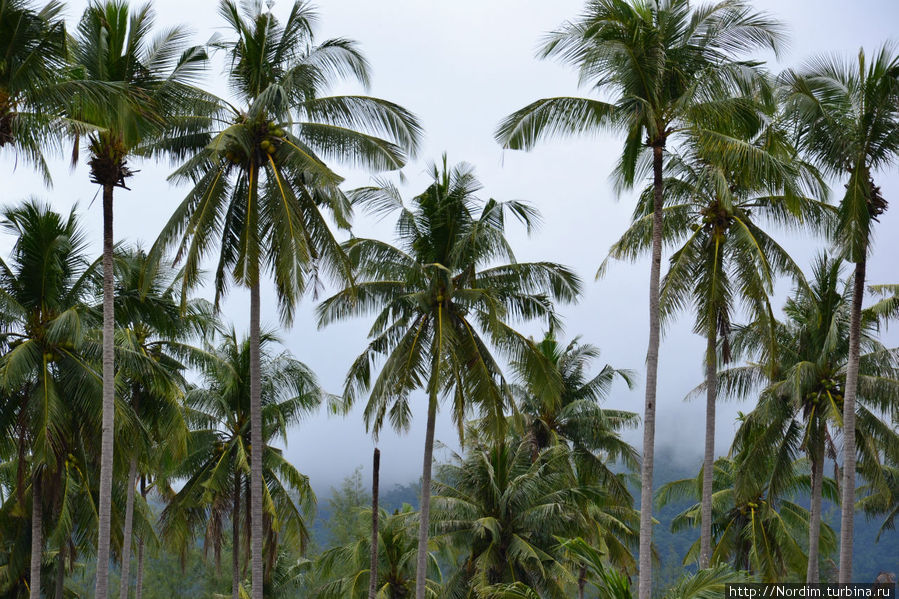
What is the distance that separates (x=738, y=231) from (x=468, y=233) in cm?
589

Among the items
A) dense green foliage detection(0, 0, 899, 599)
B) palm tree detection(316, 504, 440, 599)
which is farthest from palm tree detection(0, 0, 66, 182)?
palm tree detection(316, 504, 440, 599)

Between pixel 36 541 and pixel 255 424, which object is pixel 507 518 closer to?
pixel 255 424

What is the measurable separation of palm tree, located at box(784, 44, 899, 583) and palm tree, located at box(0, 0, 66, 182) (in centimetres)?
1327

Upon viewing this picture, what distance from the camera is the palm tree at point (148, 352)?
19.6m

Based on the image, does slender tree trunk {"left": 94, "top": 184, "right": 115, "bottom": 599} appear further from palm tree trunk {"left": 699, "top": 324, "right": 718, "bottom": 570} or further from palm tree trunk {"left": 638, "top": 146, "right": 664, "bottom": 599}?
palm tree trunk {"left": 699, "top": 324, "right": 718, "bottom": 570}

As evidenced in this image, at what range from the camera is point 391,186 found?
72.7 feet

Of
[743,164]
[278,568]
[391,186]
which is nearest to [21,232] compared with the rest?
[391,186]

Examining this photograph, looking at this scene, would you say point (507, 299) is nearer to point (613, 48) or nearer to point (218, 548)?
point (613, 48)

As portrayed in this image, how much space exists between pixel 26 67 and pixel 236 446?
1573 cm

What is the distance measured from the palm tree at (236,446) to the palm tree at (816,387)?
12077 mm

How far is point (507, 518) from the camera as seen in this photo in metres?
25.4

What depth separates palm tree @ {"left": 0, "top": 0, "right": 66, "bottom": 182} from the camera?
482 inches

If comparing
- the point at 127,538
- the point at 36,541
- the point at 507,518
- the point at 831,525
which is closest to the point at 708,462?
the point at 507,518

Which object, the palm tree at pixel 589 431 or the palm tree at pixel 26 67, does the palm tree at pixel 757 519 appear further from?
the palm tree at pixel 26 67
